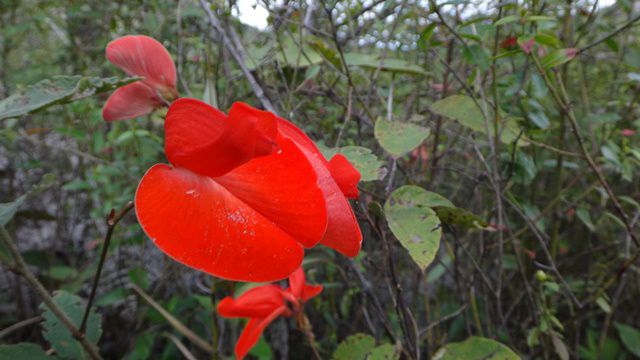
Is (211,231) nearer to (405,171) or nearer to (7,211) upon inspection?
(7,211)

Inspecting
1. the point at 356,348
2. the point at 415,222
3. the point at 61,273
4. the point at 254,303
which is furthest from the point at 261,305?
the point at 61,273

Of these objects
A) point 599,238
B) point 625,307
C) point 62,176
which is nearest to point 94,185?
point 62,176

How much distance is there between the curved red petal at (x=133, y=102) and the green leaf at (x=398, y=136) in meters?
0.23

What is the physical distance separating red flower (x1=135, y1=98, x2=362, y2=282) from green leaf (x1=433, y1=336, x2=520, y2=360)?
0.27 m

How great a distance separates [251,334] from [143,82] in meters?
0.29

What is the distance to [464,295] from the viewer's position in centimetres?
86

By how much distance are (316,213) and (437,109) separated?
1.34 feet

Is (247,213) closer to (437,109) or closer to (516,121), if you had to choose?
(437,109)

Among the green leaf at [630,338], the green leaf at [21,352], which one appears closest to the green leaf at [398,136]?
the green leaf at [21,352]

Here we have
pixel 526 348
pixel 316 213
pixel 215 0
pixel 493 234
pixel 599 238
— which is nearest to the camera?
pixel 316 213

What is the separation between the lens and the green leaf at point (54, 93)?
1.23ft

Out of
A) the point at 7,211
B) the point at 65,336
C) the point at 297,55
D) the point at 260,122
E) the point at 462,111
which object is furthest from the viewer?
the point at 297,55

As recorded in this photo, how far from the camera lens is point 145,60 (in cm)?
49

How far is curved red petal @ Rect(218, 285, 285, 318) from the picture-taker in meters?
0.58
